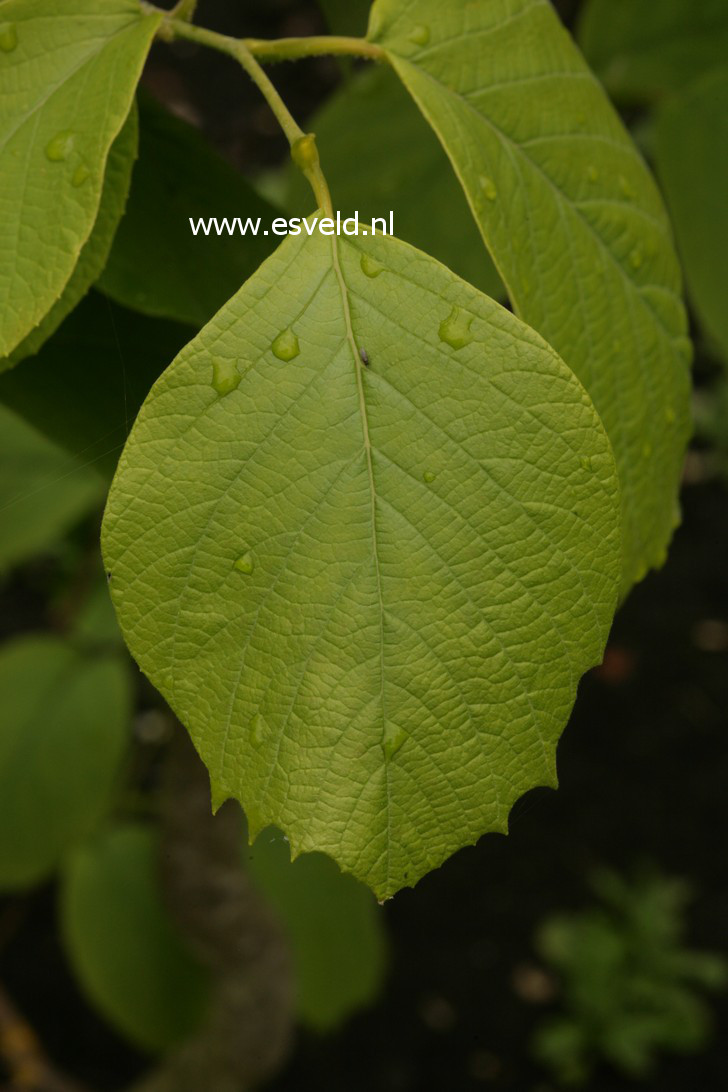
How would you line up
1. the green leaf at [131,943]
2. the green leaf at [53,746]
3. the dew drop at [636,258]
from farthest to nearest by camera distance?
the green leaf at [131,943] → the green leaf at [53,746] → the dew drop at [636,258]

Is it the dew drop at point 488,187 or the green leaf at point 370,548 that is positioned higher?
the dew drop at point 488,187

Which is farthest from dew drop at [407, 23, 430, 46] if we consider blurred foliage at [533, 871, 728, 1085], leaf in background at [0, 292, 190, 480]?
blurred foliage at [533, 871, 728, 1085]

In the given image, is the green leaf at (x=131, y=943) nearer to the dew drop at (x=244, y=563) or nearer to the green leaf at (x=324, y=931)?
the green leaf at (x=324, y=931)

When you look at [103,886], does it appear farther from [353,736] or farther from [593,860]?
[353,736]


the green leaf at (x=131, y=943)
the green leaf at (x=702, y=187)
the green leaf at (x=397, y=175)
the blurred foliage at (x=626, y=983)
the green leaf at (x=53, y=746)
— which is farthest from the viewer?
the blurred foliage at (x=626, y=983)

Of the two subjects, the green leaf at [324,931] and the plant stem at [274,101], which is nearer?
the plant stem at [274,101]

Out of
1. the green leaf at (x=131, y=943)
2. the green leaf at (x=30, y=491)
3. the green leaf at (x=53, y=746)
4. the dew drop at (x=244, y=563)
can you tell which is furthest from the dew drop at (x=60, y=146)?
the green leaf at (x=131, y=943)

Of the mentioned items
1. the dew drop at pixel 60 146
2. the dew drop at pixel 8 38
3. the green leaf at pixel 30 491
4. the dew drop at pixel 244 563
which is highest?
the dew drop at pixel 8 38

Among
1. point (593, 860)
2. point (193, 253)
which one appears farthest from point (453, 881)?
Result: point (193, 253)
